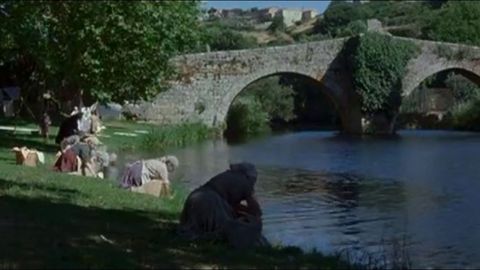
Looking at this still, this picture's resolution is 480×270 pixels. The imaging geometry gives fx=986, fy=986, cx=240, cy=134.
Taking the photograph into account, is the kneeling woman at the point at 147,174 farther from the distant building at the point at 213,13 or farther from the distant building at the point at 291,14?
the distant building at the point at 291,14

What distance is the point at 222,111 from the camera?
4784 cm

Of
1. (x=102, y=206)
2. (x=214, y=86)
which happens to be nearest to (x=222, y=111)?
(x=214, y=86)

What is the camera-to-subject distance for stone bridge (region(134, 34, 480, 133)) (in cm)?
4681

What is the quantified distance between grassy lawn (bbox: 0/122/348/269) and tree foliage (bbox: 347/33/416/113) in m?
33.5

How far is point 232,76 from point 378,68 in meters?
7.34

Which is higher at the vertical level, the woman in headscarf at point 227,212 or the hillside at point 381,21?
the hillside at point 381,21

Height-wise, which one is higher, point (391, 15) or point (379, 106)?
point (391, 15)

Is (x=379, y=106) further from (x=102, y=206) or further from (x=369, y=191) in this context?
(x=102, y=206)

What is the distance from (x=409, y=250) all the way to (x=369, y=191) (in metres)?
8.49

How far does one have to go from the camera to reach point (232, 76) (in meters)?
47.2

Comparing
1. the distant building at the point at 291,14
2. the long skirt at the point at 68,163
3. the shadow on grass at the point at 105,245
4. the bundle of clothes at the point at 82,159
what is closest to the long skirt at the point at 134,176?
the bundle of clothes at the point at 82,159

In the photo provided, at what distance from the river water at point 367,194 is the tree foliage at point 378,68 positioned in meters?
9.47

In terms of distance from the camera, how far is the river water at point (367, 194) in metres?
13.7

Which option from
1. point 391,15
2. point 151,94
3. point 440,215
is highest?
point 391,15
